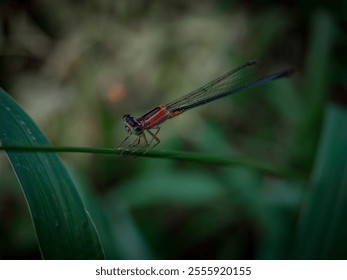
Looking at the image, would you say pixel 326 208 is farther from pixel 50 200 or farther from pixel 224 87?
pixel 50 200

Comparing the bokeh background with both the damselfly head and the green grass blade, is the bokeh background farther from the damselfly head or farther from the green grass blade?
the damselfly head

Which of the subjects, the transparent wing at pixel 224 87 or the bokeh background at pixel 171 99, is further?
the bokeh background at pixel 171 99

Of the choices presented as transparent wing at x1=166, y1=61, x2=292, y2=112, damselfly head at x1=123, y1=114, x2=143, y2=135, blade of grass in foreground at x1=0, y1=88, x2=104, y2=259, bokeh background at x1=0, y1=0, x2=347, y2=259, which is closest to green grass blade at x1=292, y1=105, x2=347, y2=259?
bokeh background at x1=0, y1=0, x2=347, y2=259

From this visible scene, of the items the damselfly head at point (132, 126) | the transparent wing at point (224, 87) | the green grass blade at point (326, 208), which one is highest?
the transparent wing at point (224, 87)

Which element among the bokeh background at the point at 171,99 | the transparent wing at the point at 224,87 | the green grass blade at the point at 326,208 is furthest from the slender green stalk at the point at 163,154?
the bokeh background at the point at 171,99

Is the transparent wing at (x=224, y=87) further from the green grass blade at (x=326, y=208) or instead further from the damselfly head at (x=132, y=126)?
the green grass blade at (x=326, y=208)

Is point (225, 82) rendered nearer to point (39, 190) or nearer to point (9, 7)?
point (39, 190)
